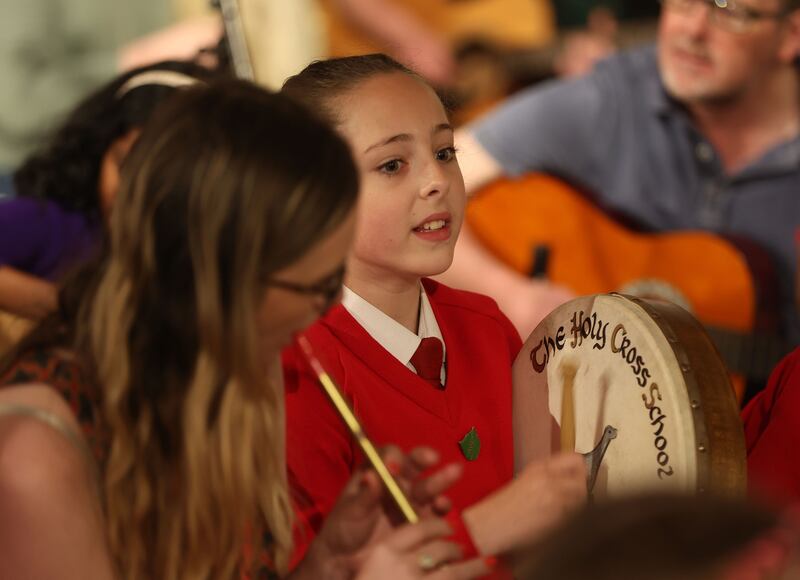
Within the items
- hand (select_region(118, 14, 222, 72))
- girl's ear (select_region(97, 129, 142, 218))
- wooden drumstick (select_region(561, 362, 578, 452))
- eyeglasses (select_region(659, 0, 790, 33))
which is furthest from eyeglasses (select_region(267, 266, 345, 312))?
hand (select_region(118, 14, 222, 72))

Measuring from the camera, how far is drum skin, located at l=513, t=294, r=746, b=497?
3.31 feet

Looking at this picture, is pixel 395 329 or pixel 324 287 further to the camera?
pixel 395 329

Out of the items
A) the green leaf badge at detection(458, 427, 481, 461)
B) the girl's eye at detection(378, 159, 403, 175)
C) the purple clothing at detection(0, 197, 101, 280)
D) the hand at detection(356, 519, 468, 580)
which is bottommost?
the purple clothing at detection(0, 197, 101, 280)

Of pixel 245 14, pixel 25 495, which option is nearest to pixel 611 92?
→ pixel 245 14

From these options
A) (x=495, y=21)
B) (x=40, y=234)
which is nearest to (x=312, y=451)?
(x=40, y=234)

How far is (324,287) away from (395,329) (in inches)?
10.7

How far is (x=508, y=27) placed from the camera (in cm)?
350

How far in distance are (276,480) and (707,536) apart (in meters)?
0.50

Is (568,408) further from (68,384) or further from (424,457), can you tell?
(68,384)

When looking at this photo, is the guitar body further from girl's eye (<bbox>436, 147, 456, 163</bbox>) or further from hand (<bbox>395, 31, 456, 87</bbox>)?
girl's eye (<bbox>436, 147, 456, 163</bbox>)

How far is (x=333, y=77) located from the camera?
47.6 inches

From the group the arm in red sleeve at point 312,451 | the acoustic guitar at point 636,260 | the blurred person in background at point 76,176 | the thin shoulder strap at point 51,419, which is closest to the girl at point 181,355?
the thin shoulder strap at point 51,419

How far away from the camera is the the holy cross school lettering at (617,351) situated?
104 centimetres

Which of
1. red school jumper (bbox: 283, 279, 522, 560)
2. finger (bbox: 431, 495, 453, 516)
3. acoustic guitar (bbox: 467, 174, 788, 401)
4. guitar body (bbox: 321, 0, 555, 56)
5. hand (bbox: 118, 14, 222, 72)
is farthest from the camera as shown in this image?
guitar body (bbox: 321, 0, 555, 56)
